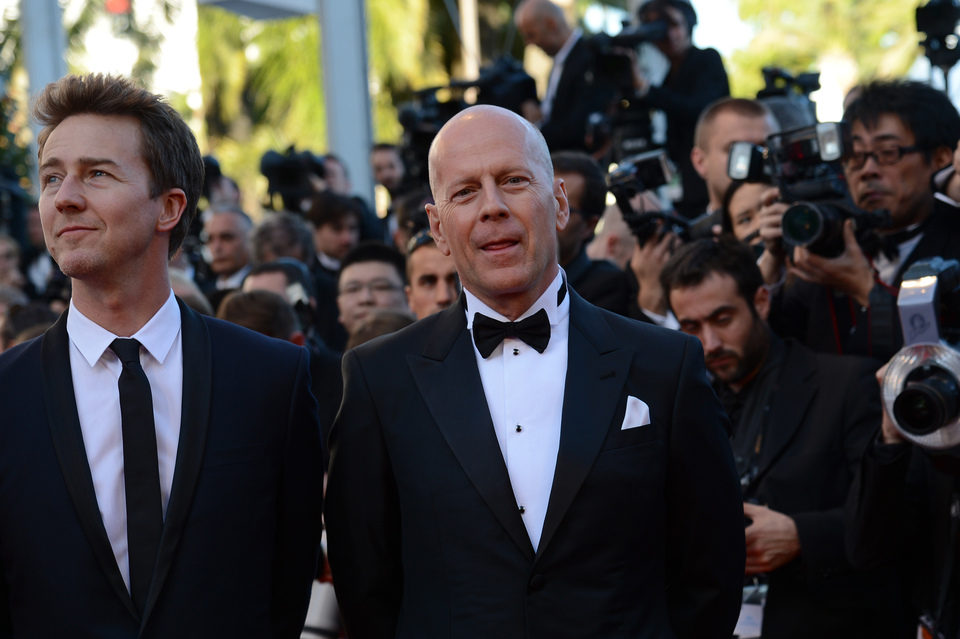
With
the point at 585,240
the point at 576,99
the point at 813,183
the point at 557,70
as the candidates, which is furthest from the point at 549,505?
the point at 557,70

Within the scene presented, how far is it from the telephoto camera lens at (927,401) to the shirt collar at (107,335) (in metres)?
1.73

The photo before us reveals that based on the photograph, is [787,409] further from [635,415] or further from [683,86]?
[683,86]

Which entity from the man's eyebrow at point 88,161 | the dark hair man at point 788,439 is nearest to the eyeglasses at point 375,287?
the dark hair man at point 788,439

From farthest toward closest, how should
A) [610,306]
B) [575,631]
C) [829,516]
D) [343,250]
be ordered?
[343,250] < [610,306] < [829,516] < [575,631]

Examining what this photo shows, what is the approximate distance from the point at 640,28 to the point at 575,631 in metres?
4.21

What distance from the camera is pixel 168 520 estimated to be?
2436 mm

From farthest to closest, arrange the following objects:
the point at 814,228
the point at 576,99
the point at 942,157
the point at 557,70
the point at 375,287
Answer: the point at 557,70
the point at 576,99
the point at 375,287
the point at 942,157
the point at 814,228

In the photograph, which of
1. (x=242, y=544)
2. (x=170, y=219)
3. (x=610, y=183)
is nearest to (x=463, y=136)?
(x=170, y=219)

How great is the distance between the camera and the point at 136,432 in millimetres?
2467

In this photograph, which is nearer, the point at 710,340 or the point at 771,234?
the point at 710,340

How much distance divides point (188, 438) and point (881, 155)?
2.57 metres

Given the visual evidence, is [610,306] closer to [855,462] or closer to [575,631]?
[855,462]

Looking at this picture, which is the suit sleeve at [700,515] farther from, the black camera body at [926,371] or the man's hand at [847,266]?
the man's hand at [847,266]

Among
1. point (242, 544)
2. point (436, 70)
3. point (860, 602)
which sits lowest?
point (860, 602)
